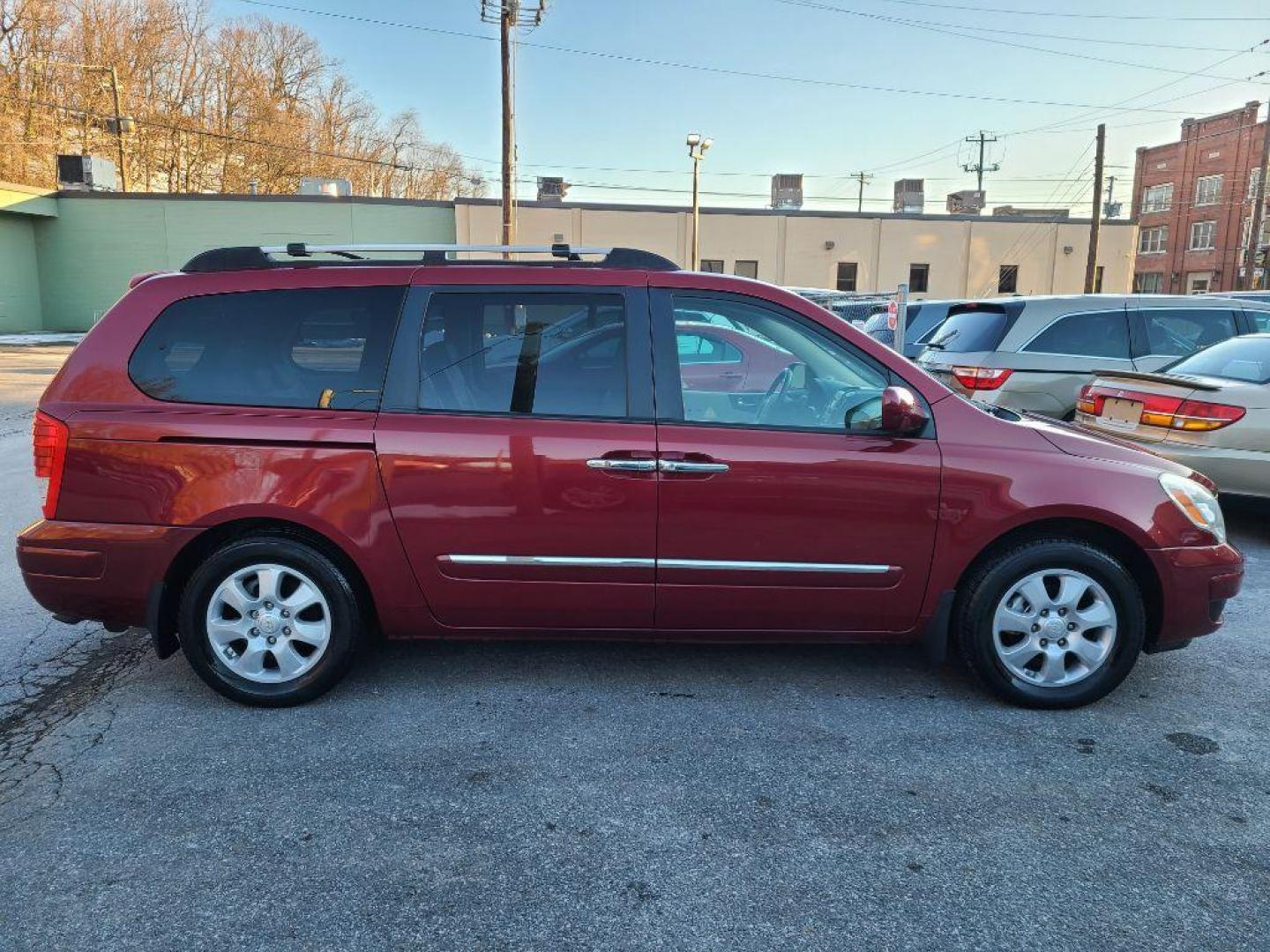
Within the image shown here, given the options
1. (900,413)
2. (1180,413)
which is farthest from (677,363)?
(1180,413)

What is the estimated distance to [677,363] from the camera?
3.46 m

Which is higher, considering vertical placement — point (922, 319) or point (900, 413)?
point (922, 319)

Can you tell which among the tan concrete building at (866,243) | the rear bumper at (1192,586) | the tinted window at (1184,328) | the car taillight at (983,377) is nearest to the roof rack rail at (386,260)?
the rear bumper at (1192,586)

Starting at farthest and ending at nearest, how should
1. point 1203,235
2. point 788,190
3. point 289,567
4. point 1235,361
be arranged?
point 1203,235 < point 788,190 < point 1235,361 < point 289,567

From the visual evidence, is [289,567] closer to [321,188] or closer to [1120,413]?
[1120,413]

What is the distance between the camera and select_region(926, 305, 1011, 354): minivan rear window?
25.6 ft

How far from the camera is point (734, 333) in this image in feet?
12.1

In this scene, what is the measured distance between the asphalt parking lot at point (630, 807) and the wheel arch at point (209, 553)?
13.7 inches

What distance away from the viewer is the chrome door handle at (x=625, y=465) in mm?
3303

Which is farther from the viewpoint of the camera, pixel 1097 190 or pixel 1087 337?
pixel 1097 190

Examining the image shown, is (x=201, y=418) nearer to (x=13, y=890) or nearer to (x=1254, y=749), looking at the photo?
(x=13, y=890)

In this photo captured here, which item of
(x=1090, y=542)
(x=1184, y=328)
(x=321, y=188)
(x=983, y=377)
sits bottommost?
(x=1090, y=542)

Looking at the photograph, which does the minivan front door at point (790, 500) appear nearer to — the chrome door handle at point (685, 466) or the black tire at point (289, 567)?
the chrome door handle at point (685, 466)

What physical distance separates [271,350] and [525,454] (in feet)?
3.76
